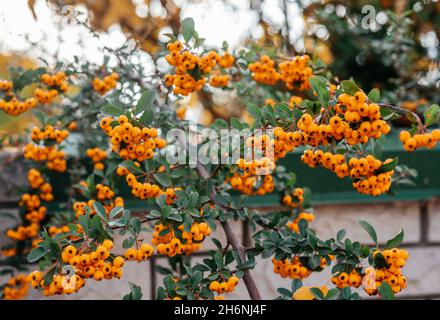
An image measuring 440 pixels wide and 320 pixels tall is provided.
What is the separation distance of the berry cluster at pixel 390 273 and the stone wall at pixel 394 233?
2.97 feet

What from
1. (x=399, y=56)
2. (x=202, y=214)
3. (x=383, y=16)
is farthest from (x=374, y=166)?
(x=383, y=16)

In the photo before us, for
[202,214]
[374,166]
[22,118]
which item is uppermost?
[22,118]

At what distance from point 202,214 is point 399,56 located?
5.71 ft

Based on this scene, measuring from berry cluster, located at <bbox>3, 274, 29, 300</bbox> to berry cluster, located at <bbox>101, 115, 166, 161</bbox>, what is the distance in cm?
85

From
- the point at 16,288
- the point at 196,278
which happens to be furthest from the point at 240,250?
the point at 16,288

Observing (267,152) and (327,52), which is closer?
(267,152)

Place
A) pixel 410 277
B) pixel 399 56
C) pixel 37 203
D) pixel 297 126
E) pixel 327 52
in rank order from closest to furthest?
pixel 297 126 < pixel 37 203 < pixel 410 277 < pixel 399 56 < pixel 327 52

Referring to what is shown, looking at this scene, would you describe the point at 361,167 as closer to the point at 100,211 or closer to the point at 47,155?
the point at 100,211

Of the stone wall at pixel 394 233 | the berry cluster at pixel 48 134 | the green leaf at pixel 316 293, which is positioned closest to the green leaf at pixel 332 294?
the green leaf at pixel 316 293

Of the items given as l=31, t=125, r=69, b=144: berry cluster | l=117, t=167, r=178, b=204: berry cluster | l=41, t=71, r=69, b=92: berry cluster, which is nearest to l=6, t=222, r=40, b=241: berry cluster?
l=31, t=125, r=69, b=144: berry cluster

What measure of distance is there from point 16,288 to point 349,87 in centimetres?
145

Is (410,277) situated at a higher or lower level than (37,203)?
lower
